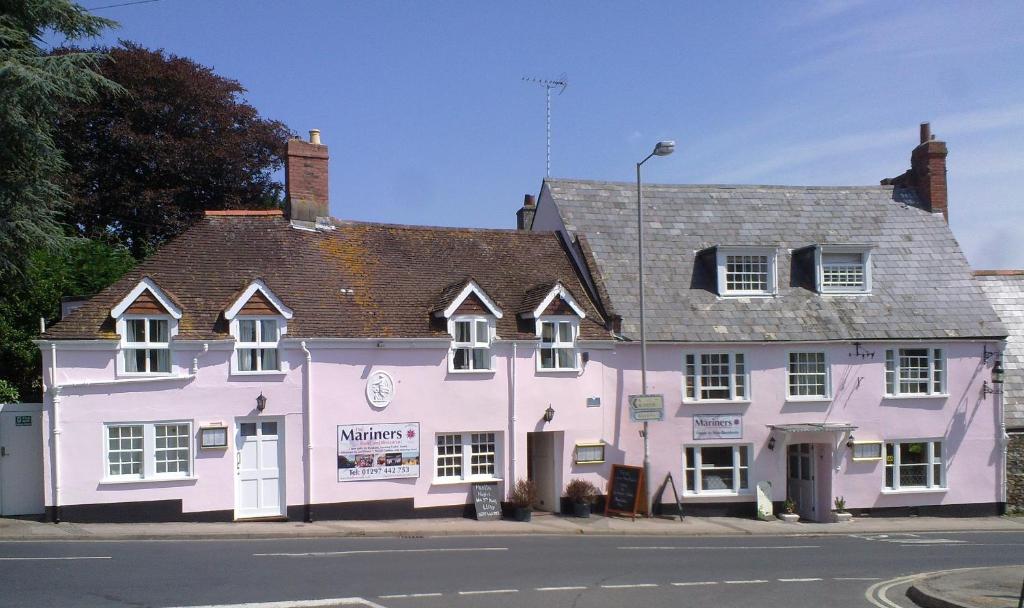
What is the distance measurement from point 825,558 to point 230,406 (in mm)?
13538

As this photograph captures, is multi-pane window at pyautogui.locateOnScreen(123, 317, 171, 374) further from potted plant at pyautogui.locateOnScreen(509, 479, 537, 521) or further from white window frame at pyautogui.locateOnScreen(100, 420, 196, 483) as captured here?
potted plant at pyautogui.locateOnScreen(509, 479, 537, 521)

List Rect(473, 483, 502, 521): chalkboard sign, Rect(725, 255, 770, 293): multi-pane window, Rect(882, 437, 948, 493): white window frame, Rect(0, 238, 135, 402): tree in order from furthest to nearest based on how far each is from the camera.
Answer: Rect(725, 255, 770, 293): multi-pane window
Rect(882, 437, 948, 493): white window frame
Rect(0, 238, 135, 402): tree
Rect(473, 483, 502, 521): chalkboard sign

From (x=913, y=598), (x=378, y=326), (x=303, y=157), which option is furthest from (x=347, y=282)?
(x=913, y=598)

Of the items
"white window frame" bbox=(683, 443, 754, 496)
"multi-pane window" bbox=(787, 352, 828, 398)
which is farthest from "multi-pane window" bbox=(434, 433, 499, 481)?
"multi-pane window" bbox=(787, 352, 828, 398)

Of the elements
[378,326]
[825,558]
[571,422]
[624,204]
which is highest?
[624,204]

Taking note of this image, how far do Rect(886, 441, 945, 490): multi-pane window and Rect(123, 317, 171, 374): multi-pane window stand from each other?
20.5 meters

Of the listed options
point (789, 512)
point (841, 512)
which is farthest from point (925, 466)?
point (789, 512)

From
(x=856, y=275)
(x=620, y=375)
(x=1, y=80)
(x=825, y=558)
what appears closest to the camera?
(x=825, y=558)

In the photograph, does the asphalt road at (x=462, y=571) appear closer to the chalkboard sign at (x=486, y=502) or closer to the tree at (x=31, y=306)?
the chalkboard sign at (x=486, y=502)

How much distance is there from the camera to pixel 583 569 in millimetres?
16141

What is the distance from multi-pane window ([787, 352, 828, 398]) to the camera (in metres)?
27.5

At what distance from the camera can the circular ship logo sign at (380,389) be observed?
23.1 m

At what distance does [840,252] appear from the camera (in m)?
29.1

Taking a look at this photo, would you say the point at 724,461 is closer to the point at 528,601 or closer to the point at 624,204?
the point at 624,204
